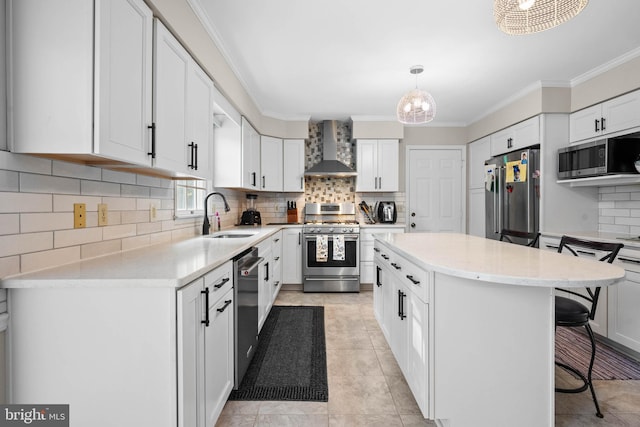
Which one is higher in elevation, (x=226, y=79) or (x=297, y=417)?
(x=226, y=79)

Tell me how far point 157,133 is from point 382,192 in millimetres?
3794

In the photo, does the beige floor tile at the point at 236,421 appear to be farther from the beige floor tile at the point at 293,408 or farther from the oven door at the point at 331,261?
the oven door at the point at 331,261

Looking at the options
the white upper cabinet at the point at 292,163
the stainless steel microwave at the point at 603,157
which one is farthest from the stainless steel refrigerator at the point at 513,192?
the white upper cabinet at the point at 292,163

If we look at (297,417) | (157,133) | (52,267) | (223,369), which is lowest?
(297,417)

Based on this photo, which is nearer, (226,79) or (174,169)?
(174,169)

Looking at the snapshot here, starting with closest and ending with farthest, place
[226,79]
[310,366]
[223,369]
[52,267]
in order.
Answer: [52,267] → [223,369] → [310,366] → [226,79]

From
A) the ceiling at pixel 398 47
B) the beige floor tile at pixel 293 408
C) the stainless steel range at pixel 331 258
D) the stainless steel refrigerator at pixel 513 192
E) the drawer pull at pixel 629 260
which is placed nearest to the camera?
the beige floor tile at pixel 293 408

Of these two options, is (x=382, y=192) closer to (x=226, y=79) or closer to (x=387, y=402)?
(x=226, y=79)

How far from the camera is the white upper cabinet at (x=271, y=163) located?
445cm

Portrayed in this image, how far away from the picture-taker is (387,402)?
6.09ft

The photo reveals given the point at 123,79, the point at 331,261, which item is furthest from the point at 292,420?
the point at 331,261

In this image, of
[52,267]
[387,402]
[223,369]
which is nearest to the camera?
[52,267]

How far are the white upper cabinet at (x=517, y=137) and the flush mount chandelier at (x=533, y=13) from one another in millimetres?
2394

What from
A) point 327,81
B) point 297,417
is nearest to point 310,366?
point 297,417
